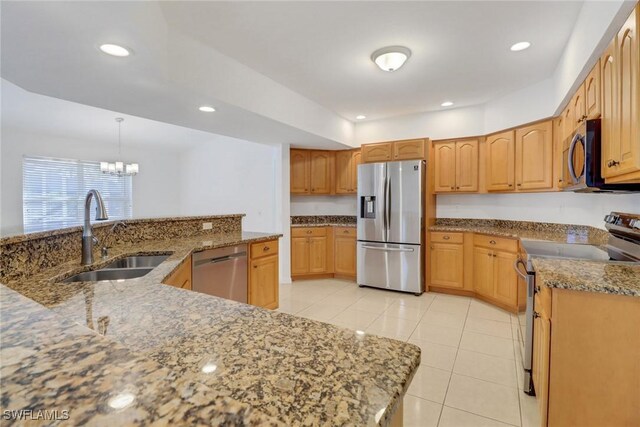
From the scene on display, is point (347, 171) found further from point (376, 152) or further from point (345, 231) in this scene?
point (345, 231)

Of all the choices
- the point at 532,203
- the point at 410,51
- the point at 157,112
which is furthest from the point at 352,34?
the point at 532,203

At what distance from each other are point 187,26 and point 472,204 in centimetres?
395

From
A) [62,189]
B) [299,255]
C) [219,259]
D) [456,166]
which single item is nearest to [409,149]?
[456,166]

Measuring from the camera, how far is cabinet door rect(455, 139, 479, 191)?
3.96 m

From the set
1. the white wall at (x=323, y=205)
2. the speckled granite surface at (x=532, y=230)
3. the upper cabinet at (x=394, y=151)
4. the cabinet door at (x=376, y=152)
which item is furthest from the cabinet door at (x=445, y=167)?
the white wall at (x=323, y=205)

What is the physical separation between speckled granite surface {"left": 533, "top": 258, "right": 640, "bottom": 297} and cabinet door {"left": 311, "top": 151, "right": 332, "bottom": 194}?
11.6 ft

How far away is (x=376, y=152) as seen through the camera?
4414mm

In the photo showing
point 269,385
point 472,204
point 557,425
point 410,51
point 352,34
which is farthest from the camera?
point 472,204

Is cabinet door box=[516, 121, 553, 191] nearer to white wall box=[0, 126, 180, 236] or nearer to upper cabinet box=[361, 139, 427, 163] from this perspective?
upper cabinet box=[361, 139, 427, 163]

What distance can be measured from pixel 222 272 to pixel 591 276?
250cm

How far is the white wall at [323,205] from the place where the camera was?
17.0 feet

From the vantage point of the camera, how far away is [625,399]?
4.20 ft

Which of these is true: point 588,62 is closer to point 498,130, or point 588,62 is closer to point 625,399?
point 498,130

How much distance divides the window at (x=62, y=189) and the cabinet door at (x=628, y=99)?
7.27 metres
